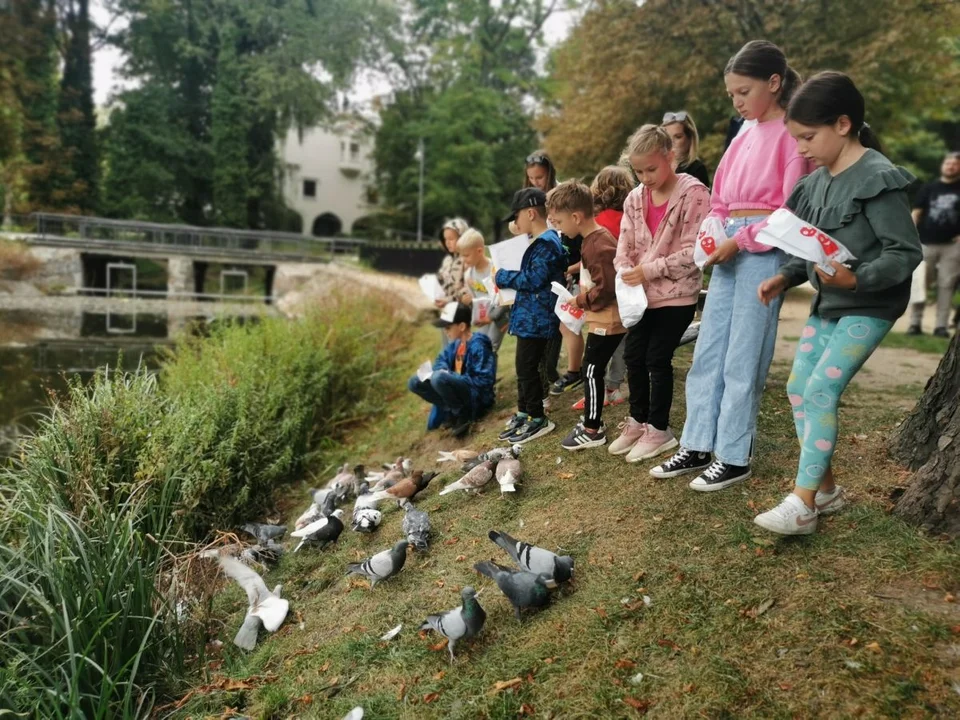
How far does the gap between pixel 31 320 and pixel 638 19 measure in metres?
14.9

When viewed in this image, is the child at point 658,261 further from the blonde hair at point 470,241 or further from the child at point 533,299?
the blonde hair at point 470,241

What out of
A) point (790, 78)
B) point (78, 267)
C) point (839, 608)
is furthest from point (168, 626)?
point (78, 267)

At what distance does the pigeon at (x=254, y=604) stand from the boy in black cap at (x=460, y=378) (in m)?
2.03

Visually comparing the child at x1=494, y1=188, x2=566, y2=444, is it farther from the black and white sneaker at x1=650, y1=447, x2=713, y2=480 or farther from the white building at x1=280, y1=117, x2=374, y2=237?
the white building at x1=280, y1=117, x2=374, y2=237

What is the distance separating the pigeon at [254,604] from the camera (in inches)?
133

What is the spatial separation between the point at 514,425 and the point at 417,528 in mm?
1326

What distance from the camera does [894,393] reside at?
16.3ft

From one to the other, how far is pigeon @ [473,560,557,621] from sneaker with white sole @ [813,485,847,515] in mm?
1170

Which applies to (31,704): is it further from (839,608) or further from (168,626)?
(839,608)

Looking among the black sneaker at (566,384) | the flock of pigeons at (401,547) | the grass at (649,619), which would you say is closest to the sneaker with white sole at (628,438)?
the grass at (649,619)

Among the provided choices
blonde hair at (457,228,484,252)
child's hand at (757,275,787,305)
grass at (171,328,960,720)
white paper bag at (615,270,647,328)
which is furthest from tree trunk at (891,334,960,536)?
blonde hair at (457,228,484,252)

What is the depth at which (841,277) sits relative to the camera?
8.07 feet

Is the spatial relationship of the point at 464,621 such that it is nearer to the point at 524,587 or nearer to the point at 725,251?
the point at 524,587

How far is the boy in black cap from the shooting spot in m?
5.31
